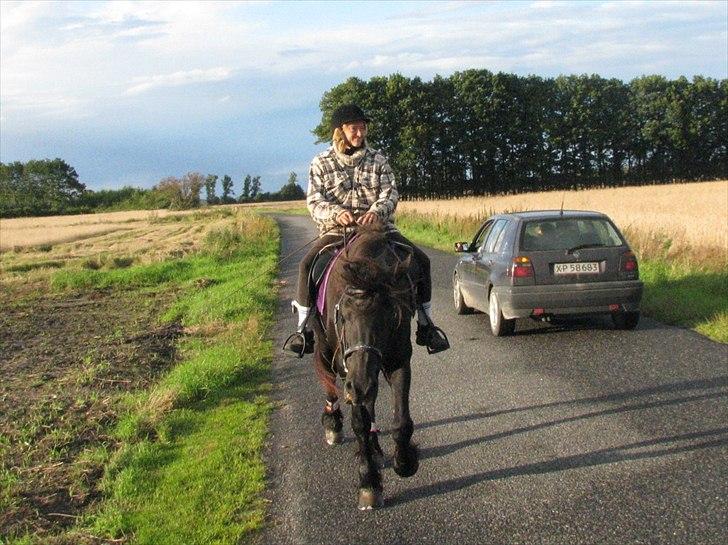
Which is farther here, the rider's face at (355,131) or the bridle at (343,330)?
the rider's face at (355,131)

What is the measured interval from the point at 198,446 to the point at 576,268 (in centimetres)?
593

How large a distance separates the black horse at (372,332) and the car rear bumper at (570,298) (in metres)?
5.30

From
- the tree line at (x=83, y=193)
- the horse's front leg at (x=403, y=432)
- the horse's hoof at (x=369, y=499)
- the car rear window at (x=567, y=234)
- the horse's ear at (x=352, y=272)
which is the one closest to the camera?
the horse's ear at (x=352, y=272)

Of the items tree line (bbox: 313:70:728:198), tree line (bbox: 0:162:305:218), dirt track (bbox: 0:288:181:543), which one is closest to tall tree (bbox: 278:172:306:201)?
tree line (bbox: 0:162:305:218)

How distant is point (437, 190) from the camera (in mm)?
86625

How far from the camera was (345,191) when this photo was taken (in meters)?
6.02

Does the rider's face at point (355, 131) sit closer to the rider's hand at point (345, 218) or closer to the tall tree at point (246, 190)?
the rider's hand at point (345, 218)

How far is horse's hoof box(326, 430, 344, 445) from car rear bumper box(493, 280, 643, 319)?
15.5ft

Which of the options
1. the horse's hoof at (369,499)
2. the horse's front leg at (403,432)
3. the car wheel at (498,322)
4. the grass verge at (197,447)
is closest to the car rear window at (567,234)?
the car wheel at (498,322)

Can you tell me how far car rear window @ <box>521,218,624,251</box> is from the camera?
10.8 metres

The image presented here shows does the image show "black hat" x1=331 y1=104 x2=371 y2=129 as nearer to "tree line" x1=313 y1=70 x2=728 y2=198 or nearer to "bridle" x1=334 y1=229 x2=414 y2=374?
"bridle" x1=334 y1=229 x2=414 y2=374

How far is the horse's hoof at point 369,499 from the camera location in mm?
4836

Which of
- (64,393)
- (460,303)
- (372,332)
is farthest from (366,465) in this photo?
(460,303)

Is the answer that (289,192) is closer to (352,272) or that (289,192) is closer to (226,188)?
(226,188)
